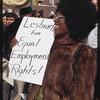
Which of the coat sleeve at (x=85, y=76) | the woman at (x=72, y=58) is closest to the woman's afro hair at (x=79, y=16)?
the woman at (x=72, y=58)

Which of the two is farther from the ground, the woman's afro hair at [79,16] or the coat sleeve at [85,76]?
the woman's afro hair at [79,16]

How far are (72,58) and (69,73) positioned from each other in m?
0.16

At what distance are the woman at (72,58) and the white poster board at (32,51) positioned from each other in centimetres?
21

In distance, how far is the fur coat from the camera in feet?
8.57

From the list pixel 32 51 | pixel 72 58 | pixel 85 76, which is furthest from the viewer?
pixel 32 51

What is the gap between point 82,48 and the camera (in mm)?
2699

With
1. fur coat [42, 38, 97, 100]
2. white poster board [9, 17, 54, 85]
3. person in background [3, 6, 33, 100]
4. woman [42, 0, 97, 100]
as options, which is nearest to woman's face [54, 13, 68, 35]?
woman [42, 0, 97, 100]

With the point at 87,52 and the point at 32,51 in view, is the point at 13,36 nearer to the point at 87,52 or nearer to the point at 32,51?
the point at 32,51

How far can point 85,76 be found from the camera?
2615 millimetres

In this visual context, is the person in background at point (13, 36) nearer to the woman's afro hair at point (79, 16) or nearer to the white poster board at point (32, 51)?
the white poster board at point (32, 51)

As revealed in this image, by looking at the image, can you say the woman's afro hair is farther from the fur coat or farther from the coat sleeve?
the coat sleeve

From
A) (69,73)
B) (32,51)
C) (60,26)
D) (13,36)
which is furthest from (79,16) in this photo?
(13,36)

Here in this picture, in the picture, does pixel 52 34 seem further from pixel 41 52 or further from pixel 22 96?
pixel 22 96

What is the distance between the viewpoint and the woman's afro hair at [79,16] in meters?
2.73
